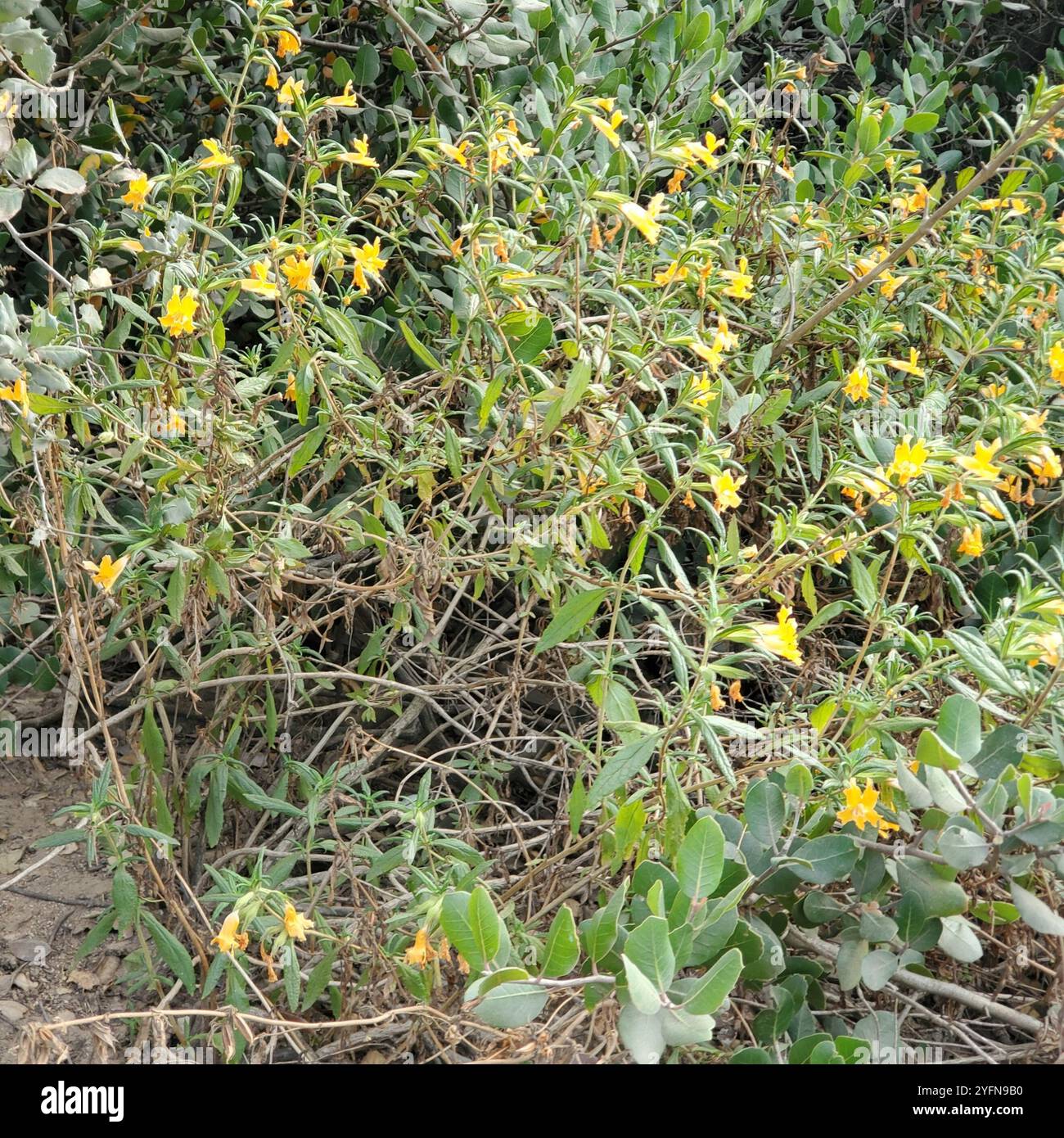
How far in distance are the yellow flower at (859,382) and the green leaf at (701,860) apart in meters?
1.06

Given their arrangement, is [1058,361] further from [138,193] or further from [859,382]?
[138,193]

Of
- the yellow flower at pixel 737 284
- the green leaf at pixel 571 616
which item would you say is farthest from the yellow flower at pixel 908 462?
the yellow flower at pixel 737 284

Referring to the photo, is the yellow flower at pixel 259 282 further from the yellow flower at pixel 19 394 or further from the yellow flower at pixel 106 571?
the yellow flower at pixel 106 571

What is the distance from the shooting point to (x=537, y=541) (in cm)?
187

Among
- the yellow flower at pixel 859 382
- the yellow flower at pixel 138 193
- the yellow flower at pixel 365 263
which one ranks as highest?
the yellow flower at pixel 138 193

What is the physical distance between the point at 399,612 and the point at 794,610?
95 cm

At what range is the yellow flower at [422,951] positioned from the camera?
62.1 inches

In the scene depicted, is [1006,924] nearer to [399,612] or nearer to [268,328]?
[399,612]

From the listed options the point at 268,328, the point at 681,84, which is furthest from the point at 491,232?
the point at 681,84

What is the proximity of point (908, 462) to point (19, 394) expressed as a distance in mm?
1358

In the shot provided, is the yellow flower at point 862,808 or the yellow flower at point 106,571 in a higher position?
the yellow flower at point 106,571

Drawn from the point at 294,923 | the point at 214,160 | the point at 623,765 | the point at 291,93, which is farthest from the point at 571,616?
the point at 291,93

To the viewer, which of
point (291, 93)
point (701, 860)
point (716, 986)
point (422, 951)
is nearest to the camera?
point (716, 986)
